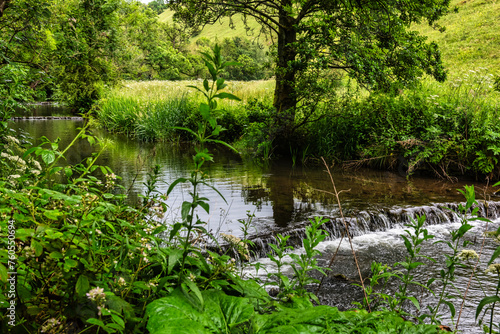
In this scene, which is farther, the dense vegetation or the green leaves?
the dense vegetation

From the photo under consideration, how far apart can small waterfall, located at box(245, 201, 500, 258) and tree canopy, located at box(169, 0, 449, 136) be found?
9.40ft

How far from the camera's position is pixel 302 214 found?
5230 millimetres

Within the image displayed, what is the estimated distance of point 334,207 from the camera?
18.6ft

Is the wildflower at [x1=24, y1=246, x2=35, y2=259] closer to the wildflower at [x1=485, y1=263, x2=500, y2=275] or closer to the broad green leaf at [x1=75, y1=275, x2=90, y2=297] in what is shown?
the broad green leaf at [x1=75, y1=275, x2=90, y2=297]

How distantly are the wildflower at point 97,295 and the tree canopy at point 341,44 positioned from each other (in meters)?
6.61

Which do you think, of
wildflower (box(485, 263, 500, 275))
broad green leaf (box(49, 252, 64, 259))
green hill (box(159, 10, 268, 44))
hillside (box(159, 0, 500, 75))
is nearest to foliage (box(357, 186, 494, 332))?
wildflower (box(485, 263, 500, 275))

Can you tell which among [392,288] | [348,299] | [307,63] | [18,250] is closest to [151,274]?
[18,250]

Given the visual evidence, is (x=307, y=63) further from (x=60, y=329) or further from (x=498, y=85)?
(x=60, y=329)

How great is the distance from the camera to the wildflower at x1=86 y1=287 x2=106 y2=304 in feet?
3.99

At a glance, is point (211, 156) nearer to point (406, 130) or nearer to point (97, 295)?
point (97, 295)

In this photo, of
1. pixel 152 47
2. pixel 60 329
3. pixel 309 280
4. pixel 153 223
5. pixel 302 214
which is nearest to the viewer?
pixel 60 329

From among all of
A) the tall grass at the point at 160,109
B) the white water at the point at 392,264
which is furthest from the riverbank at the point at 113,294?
the tall grass at the point at 160,109

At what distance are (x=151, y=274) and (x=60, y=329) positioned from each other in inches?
17.3

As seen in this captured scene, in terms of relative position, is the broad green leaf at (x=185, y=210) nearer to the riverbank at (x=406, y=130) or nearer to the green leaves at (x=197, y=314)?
the green leaves at (x=197, y=314)
